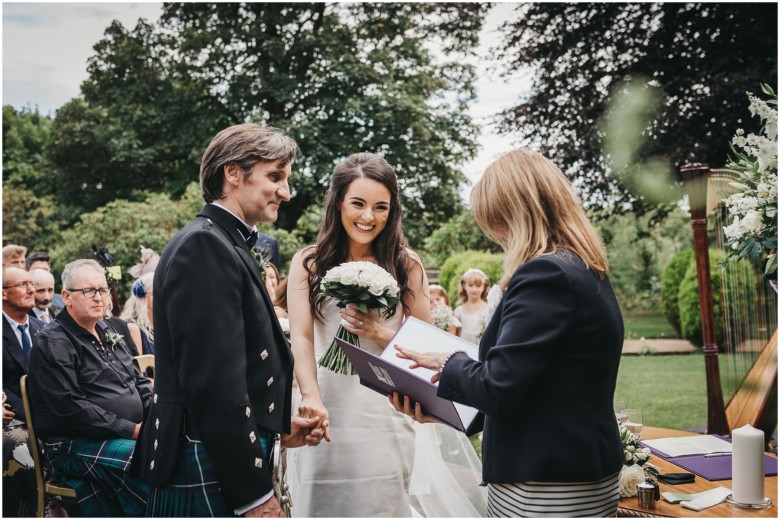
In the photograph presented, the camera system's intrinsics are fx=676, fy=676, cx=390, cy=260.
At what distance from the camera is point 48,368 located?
4.17 metres

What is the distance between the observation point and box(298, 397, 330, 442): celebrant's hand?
2916 mm

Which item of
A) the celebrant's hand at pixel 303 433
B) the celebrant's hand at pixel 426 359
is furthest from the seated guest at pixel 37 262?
the celebrant's hand at pixel 426 359

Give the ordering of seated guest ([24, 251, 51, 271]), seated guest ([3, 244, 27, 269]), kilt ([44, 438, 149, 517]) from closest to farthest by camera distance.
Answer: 1. kilt ([44, 438, 149, 517])
2. seated guest ([24, 251, 51, 271])
3. seated guest ([3, 244, 27, 269])

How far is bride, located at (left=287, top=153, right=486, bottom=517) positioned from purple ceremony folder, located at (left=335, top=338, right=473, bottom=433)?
386 mm

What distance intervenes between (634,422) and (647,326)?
54.2 ft

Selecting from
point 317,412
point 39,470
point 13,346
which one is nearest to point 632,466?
point 317,412

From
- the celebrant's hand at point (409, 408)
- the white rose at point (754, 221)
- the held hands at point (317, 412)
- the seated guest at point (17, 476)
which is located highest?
the white rose at point (754, 221)

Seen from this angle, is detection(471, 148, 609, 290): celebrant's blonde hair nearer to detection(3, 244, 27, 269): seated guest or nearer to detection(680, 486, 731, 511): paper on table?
detection(680, 486, 731, 511): paper on table

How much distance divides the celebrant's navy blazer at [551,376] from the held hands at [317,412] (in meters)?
0.96

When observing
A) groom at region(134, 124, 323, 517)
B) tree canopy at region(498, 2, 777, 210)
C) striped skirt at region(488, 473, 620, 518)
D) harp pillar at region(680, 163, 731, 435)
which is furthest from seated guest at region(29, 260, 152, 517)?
tree canopy at region(498, 2, 777, 210)

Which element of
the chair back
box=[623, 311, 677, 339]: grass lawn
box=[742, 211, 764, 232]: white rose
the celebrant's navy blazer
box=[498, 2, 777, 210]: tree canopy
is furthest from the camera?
box=[623, 311, 677, 339]: grass lawn

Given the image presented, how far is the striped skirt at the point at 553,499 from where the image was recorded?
210 centimetres

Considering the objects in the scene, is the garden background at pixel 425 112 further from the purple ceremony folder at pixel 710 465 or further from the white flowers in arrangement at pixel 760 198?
the white flowers in arrangement at pixel 760 198

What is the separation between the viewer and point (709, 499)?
2676 mm
